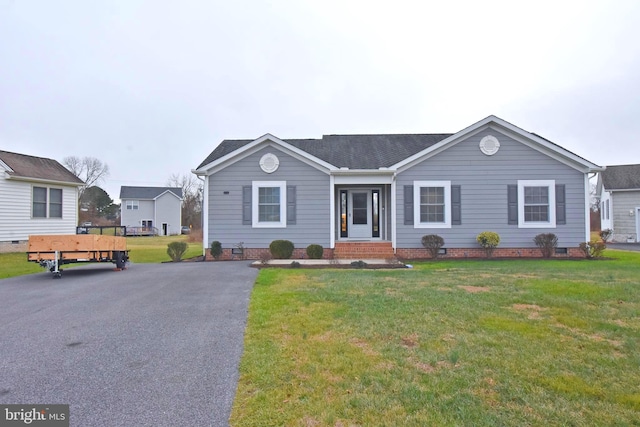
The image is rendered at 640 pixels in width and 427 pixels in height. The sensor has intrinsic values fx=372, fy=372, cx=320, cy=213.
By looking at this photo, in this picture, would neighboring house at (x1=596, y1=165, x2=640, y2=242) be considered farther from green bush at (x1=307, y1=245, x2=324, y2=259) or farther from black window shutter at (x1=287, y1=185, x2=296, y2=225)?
black window shutter at (x1=287, y1=185, x2=296, y2=225)

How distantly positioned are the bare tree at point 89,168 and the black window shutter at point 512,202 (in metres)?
60.6

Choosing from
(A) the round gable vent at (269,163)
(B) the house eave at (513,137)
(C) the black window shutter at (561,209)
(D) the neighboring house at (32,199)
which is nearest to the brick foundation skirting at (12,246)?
(D) the neighboring house at (32,199)

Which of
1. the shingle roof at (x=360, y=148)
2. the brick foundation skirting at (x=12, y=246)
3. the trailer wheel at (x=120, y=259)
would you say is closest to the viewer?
the trailer wheel at (x=120, y=259)

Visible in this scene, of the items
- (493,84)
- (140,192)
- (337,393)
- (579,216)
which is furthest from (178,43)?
(140,192)

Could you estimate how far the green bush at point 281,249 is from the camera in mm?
13156

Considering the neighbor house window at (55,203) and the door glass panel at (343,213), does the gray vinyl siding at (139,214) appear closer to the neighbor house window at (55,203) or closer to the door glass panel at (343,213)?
the neighbor house window at (55,203)

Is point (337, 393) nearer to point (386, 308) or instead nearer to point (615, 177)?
point (386, 308)

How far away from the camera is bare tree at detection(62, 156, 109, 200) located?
56.3 m

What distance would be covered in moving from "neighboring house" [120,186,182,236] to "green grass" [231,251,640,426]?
43720mm

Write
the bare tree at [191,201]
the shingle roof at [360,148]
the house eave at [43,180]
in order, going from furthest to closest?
the bare tree at [191,201]
the house eave at [43,180]
the shingle roof at [360,148]

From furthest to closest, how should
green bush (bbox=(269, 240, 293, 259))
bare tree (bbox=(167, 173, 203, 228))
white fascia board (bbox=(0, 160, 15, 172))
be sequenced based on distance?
bare tree (bbox=(167, 173, 203, 228))
white fascia board (bbox=(0, 160, 15, 172))
green bush (bbox=(269, 240, 293, 259))

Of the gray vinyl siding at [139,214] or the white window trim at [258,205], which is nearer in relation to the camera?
the white window trim at [258,205]

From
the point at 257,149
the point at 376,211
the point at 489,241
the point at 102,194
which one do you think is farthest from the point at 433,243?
the point at 102,194

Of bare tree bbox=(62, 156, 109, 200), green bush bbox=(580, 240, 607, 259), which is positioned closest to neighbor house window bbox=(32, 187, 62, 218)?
green bush bbox=(580, 240, 607, 259)
